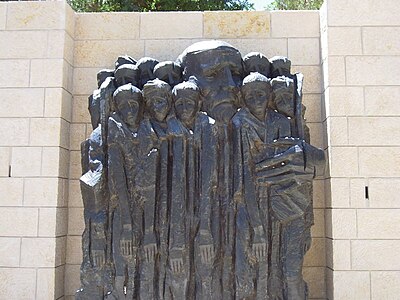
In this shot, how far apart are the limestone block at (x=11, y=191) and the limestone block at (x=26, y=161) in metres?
0.06

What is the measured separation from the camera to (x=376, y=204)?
3783 mm

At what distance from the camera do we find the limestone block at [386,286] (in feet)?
12.1

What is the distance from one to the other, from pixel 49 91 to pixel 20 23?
29.0 inches

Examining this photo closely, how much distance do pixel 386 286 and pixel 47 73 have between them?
3.43m

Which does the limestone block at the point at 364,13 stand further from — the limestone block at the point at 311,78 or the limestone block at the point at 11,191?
the limestone block at the point at 11,191

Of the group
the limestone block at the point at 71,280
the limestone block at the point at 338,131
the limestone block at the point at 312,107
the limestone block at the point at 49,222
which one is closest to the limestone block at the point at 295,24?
the limestone block at the point at 312,107

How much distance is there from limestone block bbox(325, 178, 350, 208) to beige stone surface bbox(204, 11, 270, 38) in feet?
5.06

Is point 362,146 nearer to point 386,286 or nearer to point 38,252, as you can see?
point 386,286

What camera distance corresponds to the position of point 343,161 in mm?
Answer: 3861

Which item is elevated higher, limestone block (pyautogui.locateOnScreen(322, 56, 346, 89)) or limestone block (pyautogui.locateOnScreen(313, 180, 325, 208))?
limestone block (pyautogui.locateOnScreen(322, 56, 346, 89))

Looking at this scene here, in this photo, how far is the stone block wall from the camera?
12.2 ft

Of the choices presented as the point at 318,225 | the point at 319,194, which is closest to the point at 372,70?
the point at 319,194

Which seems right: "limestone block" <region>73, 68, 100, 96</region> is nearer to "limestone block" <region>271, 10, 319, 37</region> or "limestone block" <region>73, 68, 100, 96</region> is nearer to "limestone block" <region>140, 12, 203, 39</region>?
"limestone block" <region>140, 12, 203, 39</region>

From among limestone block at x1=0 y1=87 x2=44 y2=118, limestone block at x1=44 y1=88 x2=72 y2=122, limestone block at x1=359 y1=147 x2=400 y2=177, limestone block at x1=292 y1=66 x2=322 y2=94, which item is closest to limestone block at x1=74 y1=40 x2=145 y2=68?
limestone block at x1=44 y1=88 x2=72 y2=122
